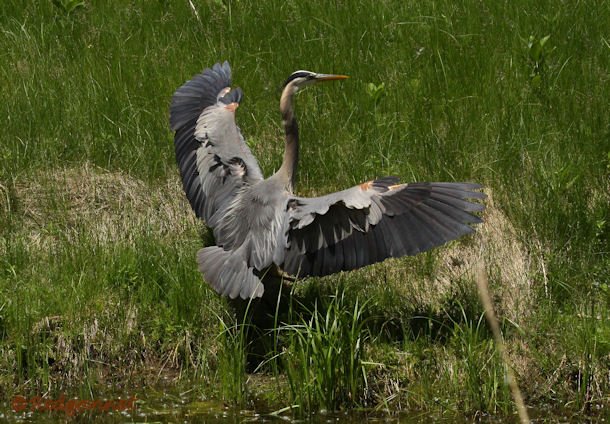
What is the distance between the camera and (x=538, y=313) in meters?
6.39

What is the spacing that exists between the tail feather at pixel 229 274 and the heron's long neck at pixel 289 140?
0.73 metres

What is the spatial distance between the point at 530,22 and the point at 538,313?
3.24 m

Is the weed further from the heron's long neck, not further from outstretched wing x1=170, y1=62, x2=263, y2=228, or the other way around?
outstretched wing x1=170, y1=62, x2=263, y2=228

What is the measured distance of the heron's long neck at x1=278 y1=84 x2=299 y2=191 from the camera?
6.82 m

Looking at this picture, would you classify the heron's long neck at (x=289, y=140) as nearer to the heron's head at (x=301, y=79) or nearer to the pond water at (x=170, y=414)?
the heron's head at (x=301, y=79)

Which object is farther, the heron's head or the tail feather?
the heron's head

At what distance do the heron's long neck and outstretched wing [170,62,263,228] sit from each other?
0.27 meters

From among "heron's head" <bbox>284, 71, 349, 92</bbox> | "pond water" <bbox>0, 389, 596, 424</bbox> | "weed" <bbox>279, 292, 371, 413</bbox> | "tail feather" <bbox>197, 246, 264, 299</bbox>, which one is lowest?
"pond water" <bbox>0, 389, 596, 424</bbox>

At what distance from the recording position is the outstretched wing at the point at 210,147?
22.9 ft

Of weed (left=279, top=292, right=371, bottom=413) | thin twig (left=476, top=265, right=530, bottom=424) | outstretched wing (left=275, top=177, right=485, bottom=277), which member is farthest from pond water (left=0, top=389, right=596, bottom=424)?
outstretched wing (left=275, top=177, right=485, bottom=277)

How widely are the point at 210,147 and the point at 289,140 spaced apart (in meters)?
0.58

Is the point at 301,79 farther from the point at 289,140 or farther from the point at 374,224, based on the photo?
the point at 374,224

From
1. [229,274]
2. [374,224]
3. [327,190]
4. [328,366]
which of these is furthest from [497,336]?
[327,190]

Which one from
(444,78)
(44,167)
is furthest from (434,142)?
(44,167)
